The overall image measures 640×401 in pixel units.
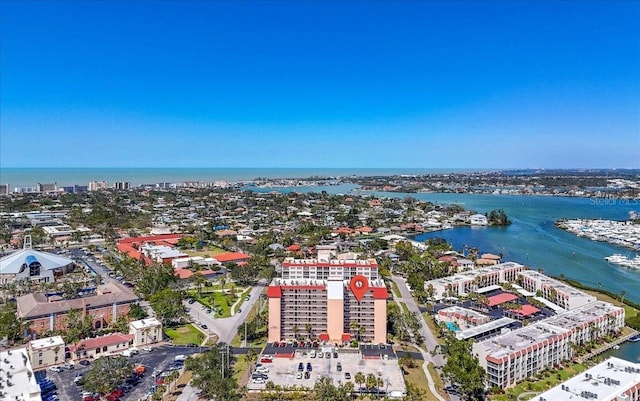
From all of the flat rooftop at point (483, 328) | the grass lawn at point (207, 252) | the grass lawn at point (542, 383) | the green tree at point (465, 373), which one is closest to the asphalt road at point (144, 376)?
the green tree at point (465, 373)

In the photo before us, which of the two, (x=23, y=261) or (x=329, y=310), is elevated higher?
(x=23, y=261)

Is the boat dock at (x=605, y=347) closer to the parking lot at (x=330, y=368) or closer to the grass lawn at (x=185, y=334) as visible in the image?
the parking lot at (x=330, y=368)

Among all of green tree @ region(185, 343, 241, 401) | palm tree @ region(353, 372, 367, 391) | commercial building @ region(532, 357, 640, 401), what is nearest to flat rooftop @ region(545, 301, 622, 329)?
commercial building @ region(532, 357, 640, 401)

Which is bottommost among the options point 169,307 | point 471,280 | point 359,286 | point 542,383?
point 542,383

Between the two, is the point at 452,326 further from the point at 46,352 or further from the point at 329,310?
the point at 46,352

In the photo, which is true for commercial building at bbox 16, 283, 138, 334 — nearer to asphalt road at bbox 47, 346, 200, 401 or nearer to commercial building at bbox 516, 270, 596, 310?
asphalt road at bbox 47, 346, 200, 401

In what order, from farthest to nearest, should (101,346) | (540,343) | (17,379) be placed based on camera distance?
(101,346)
(540,343)
(17,379)

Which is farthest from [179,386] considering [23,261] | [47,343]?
[23,261]

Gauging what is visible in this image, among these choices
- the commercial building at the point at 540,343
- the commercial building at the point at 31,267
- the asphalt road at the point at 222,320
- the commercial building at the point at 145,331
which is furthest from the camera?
the commercial building at the point at 31,267
